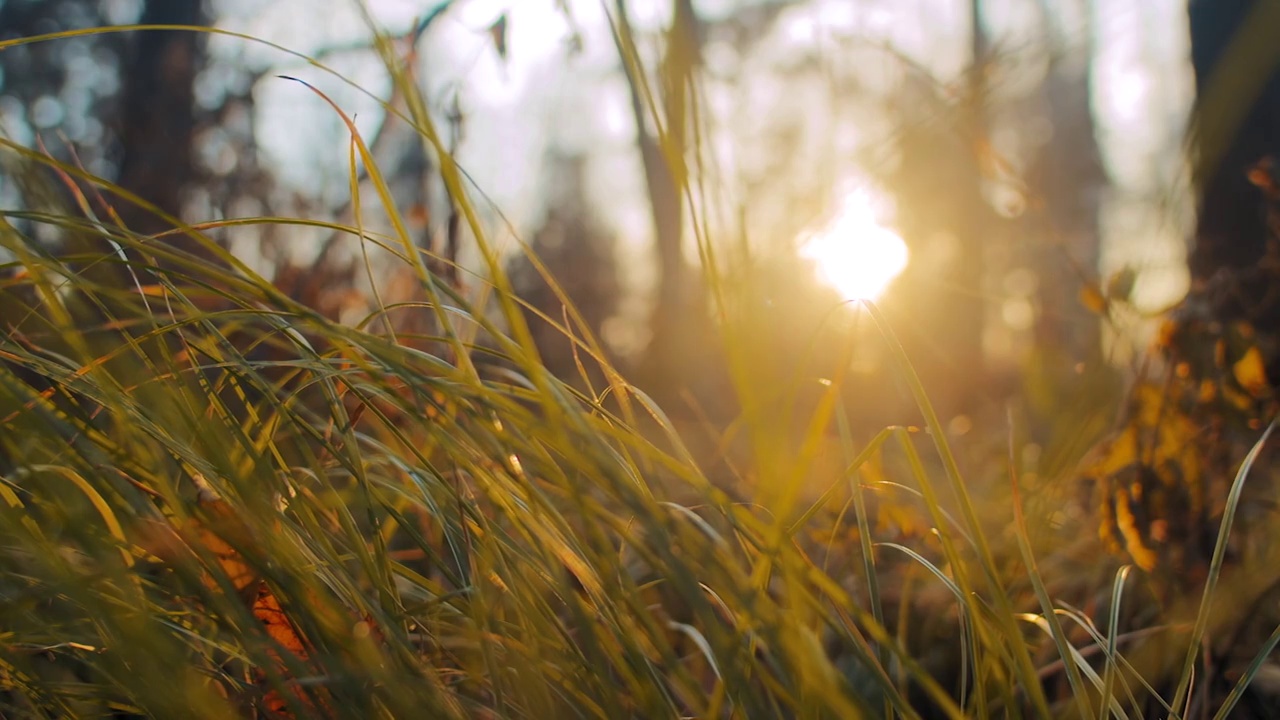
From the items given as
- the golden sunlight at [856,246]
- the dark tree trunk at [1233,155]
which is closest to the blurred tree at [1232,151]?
the dark tree trunk at [1233,155]

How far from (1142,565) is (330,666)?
0.95 metres

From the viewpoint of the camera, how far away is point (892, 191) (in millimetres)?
1231

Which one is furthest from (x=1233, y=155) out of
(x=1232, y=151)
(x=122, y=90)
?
(x=122, y=90)

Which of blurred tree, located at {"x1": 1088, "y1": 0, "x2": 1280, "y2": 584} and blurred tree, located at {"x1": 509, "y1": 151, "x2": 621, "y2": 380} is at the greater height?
blurred tree, located at {"x1": 1088, "y1": 0, "x2": 1280, "y2": 584}

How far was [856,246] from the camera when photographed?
0.88 metres

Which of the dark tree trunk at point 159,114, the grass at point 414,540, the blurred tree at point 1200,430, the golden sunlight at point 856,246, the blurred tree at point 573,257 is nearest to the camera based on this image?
the grass at point 414,540

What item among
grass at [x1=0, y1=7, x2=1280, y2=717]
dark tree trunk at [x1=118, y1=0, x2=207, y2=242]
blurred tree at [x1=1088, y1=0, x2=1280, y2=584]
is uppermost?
dark tree trunk at [x1=118, y1=0, x2=207, y2=242]

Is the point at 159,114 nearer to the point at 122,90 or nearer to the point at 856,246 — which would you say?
the point at 122,90

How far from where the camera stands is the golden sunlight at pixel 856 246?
2.57ft

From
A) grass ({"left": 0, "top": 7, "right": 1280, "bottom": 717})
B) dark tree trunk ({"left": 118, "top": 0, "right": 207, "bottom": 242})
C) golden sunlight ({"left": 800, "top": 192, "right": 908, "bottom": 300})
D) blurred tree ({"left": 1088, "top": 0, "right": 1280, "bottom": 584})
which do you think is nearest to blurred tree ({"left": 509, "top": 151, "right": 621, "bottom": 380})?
dark tree trunk ({"left": 118, "top": 0, "right": 207, "bottom": 242})

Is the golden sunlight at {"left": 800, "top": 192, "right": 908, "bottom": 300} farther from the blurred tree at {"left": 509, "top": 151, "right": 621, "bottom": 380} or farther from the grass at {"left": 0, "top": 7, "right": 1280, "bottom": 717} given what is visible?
the blurred tree at {"left": 509, "top": 151, "right": 621, "bottom": 380}

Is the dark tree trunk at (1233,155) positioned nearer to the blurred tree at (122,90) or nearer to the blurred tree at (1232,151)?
the blurred tree at (1232,151)

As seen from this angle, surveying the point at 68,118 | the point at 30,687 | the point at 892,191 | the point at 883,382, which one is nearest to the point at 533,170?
the point at 892,191

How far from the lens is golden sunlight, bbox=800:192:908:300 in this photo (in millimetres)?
785
